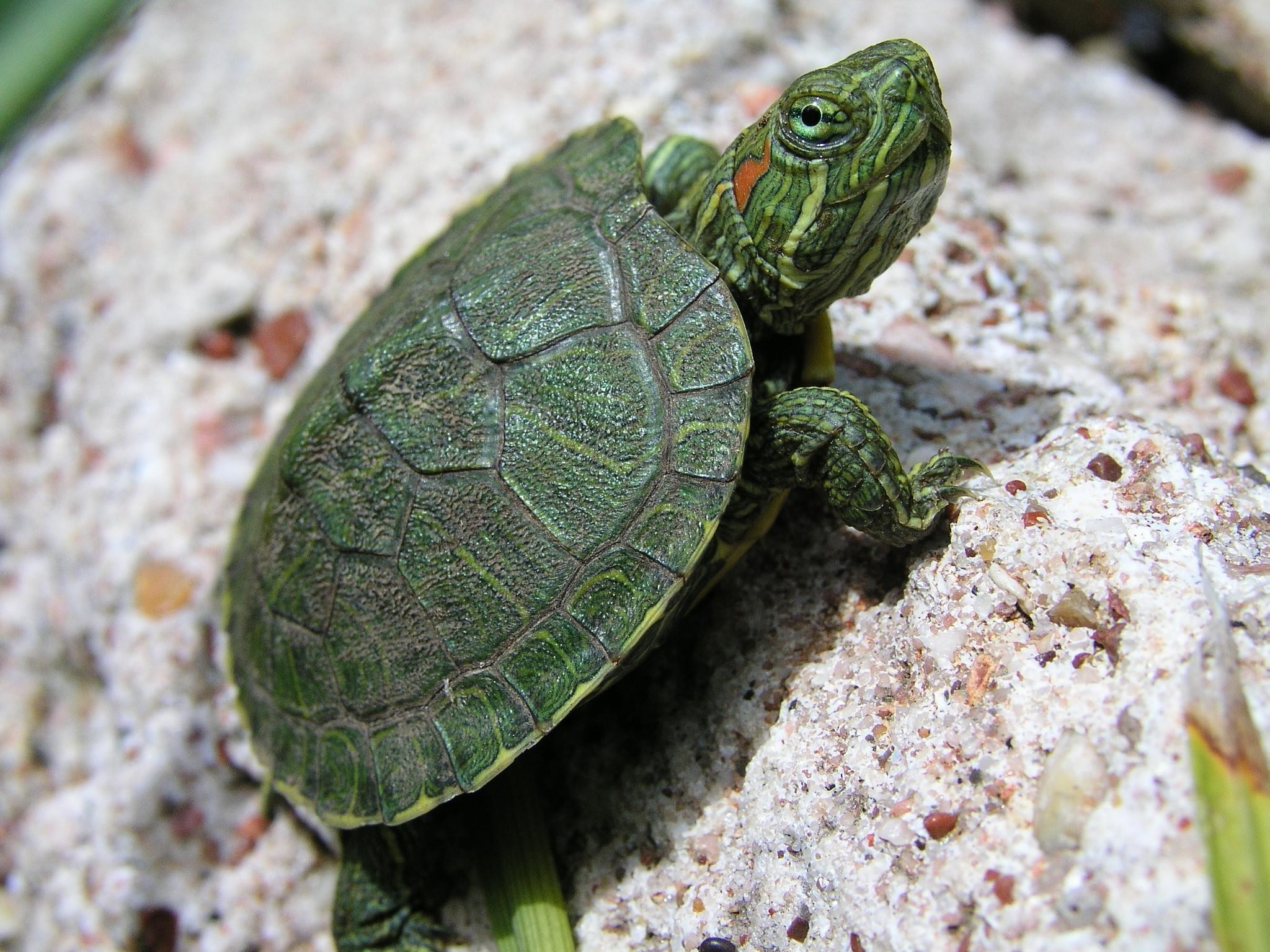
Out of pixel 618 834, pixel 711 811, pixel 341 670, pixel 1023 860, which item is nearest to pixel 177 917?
pixel 341 670

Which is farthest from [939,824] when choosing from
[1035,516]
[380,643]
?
[380,643]

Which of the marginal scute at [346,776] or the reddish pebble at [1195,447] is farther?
the marginal scute at [346,776]

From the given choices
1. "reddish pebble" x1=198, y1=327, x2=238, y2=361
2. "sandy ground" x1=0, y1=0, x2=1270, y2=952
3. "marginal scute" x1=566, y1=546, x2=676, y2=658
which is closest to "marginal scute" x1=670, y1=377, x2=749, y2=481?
"marginal scute" x1=566, y1=546, x2=676, y2=658

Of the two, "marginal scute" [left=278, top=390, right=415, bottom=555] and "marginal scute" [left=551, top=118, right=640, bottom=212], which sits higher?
"marginal scute" [left=551, top=118, right=640, bottom=212]

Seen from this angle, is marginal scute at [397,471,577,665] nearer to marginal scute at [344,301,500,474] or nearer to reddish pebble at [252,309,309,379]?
marginal scute at [344,301,500,474]

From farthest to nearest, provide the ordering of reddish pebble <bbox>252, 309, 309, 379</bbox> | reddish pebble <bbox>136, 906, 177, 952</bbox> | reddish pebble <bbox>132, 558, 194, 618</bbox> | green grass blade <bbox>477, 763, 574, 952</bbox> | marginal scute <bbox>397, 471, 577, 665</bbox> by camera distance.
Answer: reddish pebble <bbox>252, 309, 309, 379</bbox>, reddish pebble <bbox>132, 558, 194, 618</bbox>, reddish pebble <bbox>136, 906, 177, 952</bbox>, green grass blade <bbox>477, 763, 574, 952</bbox>, marginal scute <bbox>397, 471, 577, 665</bbox>

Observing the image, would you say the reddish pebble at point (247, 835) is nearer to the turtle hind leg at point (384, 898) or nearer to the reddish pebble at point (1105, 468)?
the turtle hind leg at point (384, 898)

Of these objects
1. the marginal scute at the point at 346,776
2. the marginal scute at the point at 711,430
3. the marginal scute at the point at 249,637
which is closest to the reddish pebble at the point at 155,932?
the marginal scute at the point at 249,637
